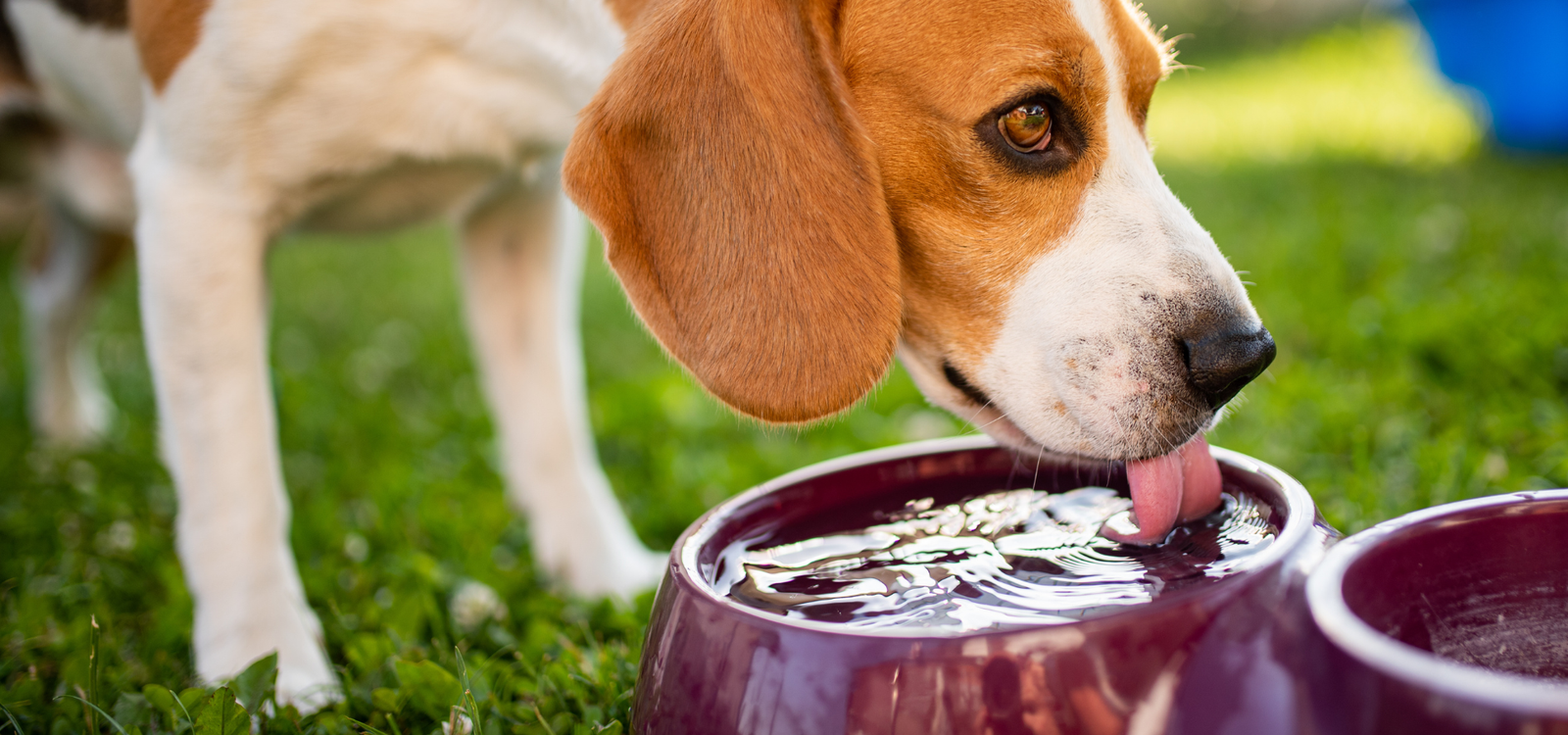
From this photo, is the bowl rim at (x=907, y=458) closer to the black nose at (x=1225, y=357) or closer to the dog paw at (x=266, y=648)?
the black nose at (x=1225, y=357)

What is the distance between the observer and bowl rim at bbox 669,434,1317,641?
108cm

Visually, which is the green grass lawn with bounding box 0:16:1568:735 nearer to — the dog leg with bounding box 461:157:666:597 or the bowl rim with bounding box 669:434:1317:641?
the dog leg with bounding box 461:157:666:597

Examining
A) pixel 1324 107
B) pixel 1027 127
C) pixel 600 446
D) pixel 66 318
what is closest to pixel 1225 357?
pixel 1027 127

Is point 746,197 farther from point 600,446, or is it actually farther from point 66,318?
point 66,318

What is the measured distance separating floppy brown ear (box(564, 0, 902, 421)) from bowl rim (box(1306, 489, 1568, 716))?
26.0 inches

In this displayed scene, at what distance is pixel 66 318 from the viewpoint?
11.4ft

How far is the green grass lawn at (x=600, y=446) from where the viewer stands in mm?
1881

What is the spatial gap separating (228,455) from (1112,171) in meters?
1.44

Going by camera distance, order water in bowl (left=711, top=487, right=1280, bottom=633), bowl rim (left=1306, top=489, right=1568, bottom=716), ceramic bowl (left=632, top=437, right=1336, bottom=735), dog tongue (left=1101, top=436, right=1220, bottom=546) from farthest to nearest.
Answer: dog tongue (left=1101, top=436, right=1220, bottom=546)
water in bowl (left=711, top=487, right=1280, bottom=633)
ceramic bowl (left=632, top=437, right=1336, bottom=735)
bowl rim (left=1306, top=489, right=1568, bottom=716)

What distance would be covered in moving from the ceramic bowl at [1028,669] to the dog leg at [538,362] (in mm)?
1305

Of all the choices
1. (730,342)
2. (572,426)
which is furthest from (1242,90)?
(730,342)

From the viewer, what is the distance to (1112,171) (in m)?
1.73

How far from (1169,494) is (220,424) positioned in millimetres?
1447

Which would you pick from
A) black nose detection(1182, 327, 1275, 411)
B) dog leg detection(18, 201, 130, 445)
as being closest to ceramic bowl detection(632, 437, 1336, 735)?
black nose detection(1182, 327, 1275, 411)
